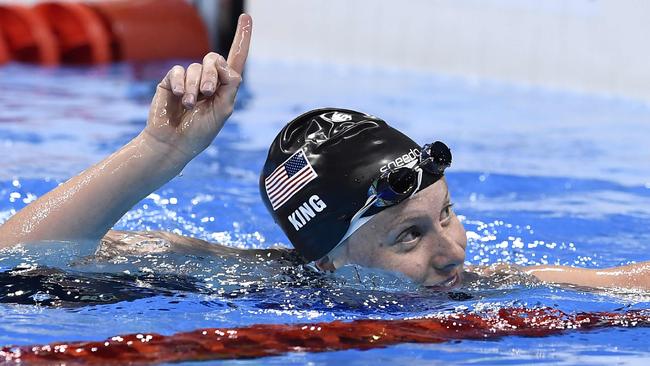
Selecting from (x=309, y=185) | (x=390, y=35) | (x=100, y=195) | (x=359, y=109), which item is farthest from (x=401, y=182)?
(x=390, y=35)

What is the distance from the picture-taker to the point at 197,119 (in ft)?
9.46

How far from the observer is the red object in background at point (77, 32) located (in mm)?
10617

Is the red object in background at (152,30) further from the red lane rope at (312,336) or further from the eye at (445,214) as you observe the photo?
the red lane rope at (312,336)

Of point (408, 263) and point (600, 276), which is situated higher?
point (408, 263)

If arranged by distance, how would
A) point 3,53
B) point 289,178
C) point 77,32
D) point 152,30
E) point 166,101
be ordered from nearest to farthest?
point 166,101, point 289,178, point 3,53, point 77,32, point 152,30

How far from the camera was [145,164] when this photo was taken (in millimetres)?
2904

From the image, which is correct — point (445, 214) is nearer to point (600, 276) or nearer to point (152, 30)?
point (600, 276)

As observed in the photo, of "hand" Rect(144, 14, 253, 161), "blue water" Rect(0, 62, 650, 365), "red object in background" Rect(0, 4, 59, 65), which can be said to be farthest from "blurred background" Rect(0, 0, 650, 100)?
"hand" Rect(144, 14, 253, 161)

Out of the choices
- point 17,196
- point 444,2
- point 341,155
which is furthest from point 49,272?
point 444,2

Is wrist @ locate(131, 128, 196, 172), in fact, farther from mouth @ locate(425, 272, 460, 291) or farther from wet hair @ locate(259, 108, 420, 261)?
mouth @ locate(425, 272, 460, 291)

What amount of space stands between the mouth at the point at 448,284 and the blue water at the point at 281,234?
36 mm

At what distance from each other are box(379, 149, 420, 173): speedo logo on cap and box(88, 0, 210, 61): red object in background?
26.2ft

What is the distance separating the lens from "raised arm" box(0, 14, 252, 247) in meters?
2.88

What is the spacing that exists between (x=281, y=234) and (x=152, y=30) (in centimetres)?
682
